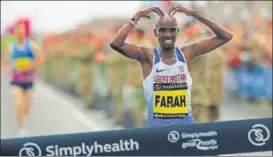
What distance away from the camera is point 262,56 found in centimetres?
629

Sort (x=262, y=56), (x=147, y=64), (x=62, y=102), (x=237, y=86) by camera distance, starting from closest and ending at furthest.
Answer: (x=147, y=64)
(x=62, y=102)
(x=262, y=56)
(x=237, y=86)

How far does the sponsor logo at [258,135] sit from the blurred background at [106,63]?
30 centimetres

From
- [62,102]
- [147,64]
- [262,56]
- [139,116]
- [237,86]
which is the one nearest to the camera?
[147,64]

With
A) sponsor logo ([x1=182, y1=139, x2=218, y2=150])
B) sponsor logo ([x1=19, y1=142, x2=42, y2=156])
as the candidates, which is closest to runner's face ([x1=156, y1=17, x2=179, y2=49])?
sponsor logo ([x1=182, y1=139, x2=218, y2=150])

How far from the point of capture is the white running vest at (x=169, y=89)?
4500 mm

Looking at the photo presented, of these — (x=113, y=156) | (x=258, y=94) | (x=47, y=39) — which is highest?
(x=47, y=39)

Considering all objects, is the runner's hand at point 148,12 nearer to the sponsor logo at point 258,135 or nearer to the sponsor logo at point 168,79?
the sponsor logo at point 168,79

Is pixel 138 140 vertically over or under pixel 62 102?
under

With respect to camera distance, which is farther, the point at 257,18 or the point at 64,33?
the point at 257,18

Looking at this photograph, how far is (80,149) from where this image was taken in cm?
468

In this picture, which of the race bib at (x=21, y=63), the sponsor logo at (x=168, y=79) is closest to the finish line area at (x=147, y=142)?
the sponsor logo at (x=168, y=79)

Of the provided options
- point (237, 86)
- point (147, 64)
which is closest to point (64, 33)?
point (147, 64)

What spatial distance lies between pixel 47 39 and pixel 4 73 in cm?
41

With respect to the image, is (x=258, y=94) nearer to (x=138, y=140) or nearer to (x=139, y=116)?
(x=139, y=116)
